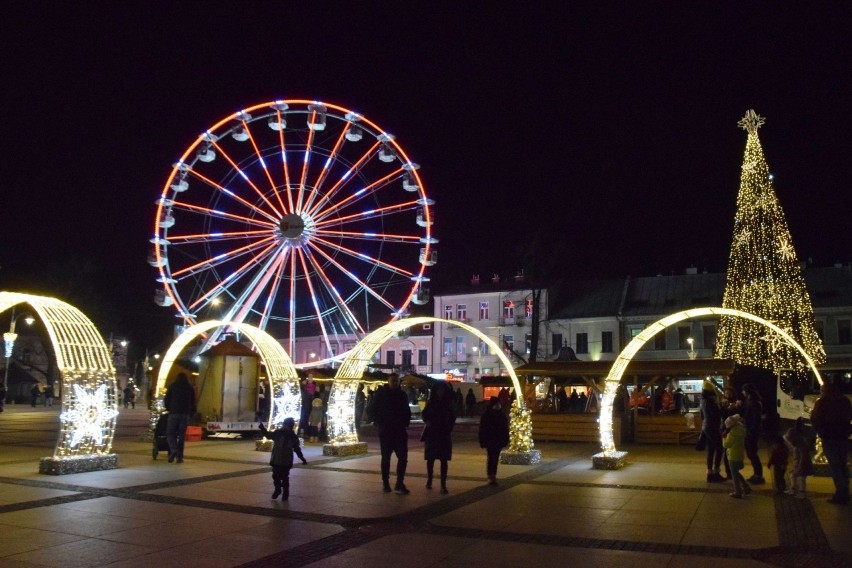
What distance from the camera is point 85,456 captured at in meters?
13.6

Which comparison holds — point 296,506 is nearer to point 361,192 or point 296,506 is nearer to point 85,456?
point 85,456

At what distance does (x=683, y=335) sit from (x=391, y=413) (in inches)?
1870

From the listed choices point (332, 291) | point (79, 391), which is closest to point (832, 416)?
point (79, 391)

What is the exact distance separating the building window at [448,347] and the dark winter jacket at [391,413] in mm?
51772

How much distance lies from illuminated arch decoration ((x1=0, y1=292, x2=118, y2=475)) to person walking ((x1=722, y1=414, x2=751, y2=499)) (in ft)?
35.9

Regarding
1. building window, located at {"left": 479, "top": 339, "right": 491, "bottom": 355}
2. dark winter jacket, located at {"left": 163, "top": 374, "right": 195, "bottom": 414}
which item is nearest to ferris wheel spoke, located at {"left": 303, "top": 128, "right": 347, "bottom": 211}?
dark winter jacket, located at {"left": 163, "top": 374, "right": 195, "bottom": 414}

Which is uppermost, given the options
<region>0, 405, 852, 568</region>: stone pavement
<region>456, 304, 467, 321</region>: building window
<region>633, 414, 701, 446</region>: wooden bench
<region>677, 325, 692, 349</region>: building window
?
<region>456, 304, 467, 321</region>: building window

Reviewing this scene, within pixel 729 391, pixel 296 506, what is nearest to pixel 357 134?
pixel 729 391

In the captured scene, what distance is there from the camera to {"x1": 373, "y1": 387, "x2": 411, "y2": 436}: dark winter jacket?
12.1m

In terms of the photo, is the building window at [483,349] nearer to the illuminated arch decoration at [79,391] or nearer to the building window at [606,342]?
the building window at [606,342]

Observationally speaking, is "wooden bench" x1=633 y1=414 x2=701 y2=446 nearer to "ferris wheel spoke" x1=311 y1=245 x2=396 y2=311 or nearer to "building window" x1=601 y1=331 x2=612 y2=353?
"ferris wheel spoke" x1=311 y1=245 x2=396 y2=311

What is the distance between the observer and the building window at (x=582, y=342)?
58.8 meters

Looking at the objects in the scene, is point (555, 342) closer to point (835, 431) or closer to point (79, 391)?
point (835, 431)

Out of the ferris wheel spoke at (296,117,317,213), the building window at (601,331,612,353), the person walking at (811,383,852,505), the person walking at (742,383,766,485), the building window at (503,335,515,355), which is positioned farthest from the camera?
the building window at (503,335,515,355)
